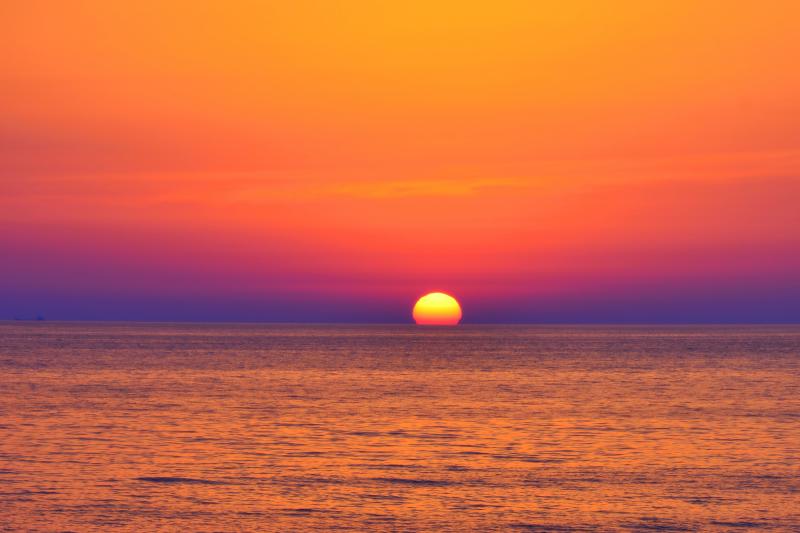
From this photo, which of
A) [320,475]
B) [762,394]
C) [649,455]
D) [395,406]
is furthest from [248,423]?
[762,394]

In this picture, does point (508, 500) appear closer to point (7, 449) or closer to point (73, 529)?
point (73, 529)

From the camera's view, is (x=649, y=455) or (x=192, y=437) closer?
(x=649, y=455)

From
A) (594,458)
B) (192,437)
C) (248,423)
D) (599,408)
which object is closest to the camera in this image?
(594,458)

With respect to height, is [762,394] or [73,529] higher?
[762,394]

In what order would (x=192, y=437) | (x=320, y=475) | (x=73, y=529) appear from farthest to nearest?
(x=192, y=437) < (x=320, y=475) < (x=73, y=529)

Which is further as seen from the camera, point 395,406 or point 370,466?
point 395,406

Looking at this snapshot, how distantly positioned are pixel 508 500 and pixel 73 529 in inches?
571

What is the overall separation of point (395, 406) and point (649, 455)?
27.5m

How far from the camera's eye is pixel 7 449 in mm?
45094

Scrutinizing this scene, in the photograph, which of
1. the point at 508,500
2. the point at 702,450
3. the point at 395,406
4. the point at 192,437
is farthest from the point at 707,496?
the point at 395,406

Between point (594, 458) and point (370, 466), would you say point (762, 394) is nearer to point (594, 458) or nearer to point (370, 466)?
point (594, 458)

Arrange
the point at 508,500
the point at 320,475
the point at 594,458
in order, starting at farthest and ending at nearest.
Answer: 1. the point at 594,458
2. the point at 320,475
3. the point at 508,500

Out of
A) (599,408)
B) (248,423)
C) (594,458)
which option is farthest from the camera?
(599,408)

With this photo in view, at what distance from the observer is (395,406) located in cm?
6956
